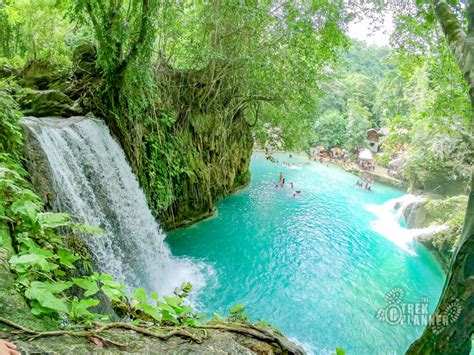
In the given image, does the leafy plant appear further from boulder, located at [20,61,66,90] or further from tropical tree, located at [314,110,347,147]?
tropical tree, located at [314,110,347,147]

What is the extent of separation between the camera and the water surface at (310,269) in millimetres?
5855

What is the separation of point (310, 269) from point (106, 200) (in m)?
5.69

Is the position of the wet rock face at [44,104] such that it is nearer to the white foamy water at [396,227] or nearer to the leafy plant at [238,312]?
the leafy plant at [238,312]

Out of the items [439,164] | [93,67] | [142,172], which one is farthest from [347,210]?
[93,67]

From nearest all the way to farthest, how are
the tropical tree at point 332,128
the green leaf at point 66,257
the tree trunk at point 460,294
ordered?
the green leaf at point 66,257, the tree trunk at point 460,294, the tropical tree at point 332,128

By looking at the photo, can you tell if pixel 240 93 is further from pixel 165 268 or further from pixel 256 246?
pixel 165 268

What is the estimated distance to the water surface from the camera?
586 cm

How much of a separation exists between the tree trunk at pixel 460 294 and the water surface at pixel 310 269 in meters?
3.40

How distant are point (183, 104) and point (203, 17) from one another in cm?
263

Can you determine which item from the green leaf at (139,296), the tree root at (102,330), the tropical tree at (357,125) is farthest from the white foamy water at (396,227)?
the tropical tree at (357,125)

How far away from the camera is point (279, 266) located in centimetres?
784

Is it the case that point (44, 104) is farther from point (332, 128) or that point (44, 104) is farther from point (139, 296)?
point (332, 128)

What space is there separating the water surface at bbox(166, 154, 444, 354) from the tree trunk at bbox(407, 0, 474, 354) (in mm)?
3404

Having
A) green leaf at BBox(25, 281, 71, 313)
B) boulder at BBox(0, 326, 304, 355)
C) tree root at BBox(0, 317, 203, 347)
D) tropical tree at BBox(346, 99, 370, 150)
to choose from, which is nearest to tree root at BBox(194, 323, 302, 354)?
boulder at BBox(0, 326, 304, 355)
